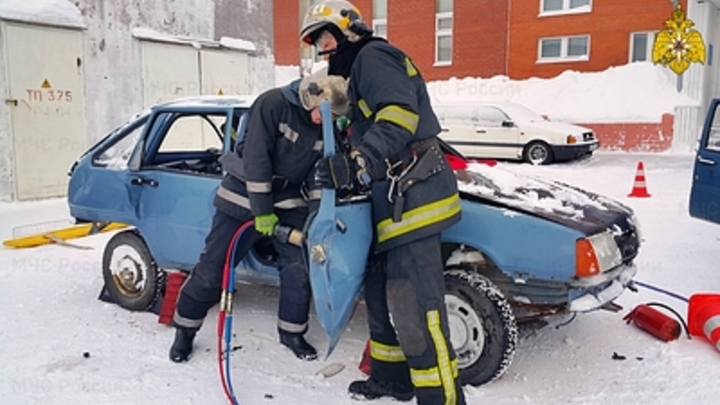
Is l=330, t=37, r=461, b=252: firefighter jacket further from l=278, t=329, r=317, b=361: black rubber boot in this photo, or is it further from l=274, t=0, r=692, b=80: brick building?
l=274, t=0, r=692, b=80: brick building

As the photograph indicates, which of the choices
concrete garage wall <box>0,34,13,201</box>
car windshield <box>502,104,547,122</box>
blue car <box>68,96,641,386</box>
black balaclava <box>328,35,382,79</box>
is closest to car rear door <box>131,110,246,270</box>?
blue car <box>68,96,641,386</box>

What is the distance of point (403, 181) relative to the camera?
9.62 ft

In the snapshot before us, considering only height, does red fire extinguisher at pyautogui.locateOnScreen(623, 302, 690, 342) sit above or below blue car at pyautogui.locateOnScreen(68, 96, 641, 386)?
below

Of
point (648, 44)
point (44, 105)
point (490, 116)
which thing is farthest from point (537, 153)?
point (44, 105)

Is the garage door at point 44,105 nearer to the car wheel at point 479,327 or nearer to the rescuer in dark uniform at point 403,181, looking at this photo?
the rescuer in dark uniform at point 403,181

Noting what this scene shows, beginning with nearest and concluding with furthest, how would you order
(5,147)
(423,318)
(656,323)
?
(423,318), (656,323), (5,147)

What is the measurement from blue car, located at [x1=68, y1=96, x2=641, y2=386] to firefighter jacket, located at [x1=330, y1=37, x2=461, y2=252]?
0.80 ft

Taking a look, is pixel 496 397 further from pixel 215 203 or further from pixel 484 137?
pixel 484 137

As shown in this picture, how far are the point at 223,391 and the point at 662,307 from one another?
2959 mm

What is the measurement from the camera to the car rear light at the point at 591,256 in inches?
128

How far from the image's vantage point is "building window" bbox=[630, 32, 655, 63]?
62.8ft

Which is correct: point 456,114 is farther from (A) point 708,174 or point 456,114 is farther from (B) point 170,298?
(B) point 170,298

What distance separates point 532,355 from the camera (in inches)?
152

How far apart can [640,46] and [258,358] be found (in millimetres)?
18924
